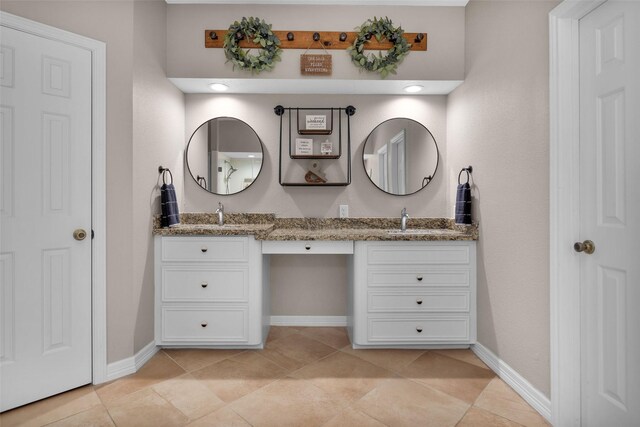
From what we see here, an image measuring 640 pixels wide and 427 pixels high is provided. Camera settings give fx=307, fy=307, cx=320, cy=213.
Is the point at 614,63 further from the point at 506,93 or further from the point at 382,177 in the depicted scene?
the point at 382,177

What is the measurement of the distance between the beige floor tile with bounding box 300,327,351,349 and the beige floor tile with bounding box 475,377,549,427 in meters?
1.01

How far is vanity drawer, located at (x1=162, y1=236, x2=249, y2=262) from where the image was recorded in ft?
7.57

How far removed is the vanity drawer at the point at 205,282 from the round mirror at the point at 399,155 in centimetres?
147

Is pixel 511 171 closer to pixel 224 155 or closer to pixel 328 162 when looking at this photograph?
pixel 328 162

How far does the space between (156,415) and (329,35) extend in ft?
9.29

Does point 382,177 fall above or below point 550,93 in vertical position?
below

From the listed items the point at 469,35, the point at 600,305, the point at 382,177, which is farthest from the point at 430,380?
the point at 469,35

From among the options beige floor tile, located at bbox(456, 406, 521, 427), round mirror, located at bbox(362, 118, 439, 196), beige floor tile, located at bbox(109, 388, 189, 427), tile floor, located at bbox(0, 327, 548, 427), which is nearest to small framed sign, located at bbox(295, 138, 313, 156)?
round mirror, located at bbox(362, 118, 439, 196)

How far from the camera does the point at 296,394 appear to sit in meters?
1.84

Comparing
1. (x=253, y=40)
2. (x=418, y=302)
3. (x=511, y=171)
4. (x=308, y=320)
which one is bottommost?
(x=308, y=320)

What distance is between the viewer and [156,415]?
1659mm

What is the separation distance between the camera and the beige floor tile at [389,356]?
2174 millimetres

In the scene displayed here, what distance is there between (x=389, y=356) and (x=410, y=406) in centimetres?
55

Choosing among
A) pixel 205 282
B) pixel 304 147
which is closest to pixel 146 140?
pixel 205 282
